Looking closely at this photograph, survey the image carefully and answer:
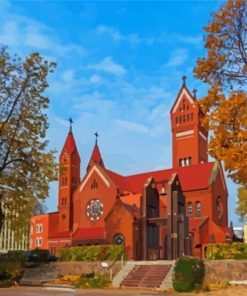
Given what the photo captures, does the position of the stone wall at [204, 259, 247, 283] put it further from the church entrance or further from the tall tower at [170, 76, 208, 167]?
the tall tower at [170, 76, 208, 167]

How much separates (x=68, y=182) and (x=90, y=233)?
608 inches

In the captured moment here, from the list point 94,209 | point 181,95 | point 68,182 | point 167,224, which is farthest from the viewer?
point 181,95

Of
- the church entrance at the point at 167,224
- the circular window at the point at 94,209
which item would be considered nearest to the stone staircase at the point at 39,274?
the church entrance at the point at 167,224

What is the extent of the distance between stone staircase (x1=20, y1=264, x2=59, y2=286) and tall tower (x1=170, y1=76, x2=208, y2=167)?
41.6m

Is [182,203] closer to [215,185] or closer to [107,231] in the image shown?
[107,231]

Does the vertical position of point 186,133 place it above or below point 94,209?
above

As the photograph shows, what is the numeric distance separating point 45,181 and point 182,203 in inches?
486

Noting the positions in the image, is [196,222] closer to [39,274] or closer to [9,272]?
[39,274]

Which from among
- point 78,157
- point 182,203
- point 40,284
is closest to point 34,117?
point 40,284

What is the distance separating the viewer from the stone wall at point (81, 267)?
30.4 meters

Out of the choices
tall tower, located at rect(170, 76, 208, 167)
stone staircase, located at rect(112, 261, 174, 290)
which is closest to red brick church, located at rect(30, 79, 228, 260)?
tall tower, located at rect(170, 76, 208, 167)

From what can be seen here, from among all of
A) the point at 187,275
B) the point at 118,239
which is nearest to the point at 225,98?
the point at 187,275

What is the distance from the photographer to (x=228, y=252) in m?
27.7

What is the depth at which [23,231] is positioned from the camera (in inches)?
1230
